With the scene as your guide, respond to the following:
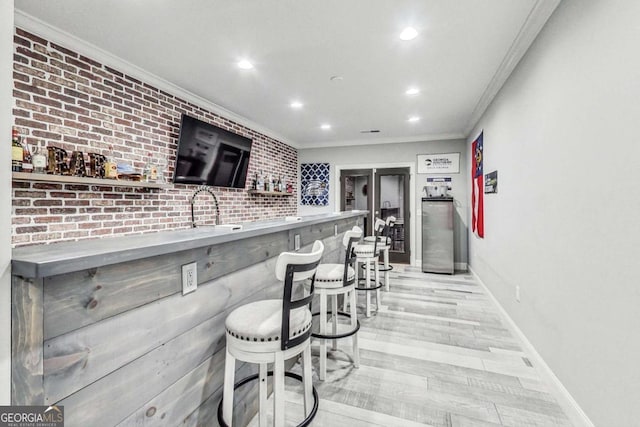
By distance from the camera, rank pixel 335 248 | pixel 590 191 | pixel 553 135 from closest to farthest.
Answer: pixel 590 191 → pixel 553 135 → pixel 335 248

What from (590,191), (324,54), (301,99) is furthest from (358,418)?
(301,99)

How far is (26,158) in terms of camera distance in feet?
7.44

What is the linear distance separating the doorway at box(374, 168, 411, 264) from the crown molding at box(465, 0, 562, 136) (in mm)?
2553

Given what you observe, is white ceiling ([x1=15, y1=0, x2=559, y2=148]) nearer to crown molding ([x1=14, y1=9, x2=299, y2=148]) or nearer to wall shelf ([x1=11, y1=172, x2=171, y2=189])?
crown molding ([x1=14, y1=9, x2=299, y2=148])

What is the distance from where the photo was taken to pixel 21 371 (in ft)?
2.38

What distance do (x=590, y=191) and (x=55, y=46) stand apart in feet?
13.3

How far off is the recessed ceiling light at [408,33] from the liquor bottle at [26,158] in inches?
123

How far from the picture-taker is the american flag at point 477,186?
177 inches

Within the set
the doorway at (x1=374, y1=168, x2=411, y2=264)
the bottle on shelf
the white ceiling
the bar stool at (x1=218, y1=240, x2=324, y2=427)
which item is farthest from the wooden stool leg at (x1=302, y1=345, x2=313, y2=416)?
the doorway at (x1=374, y1=168, x2=411, y2=264)

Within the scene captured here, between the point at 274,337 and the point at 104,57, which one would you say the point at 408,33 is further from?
the point at 104,57

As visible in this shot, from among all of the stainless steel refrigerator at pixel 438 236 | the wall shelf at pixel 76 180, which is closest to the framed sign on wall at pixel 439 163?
the stainless steel refrigerator at pixel 438 236

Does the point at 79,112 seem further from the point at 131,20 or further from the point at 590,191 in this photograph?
the point at 590,191

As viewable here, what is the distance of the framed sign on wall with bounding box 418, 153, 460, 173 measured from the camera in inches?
237

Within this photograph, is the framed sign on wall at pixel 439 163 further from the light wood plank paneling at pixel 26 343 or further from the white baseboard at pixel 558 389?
the light wood plank paneling at pixel 26 343
